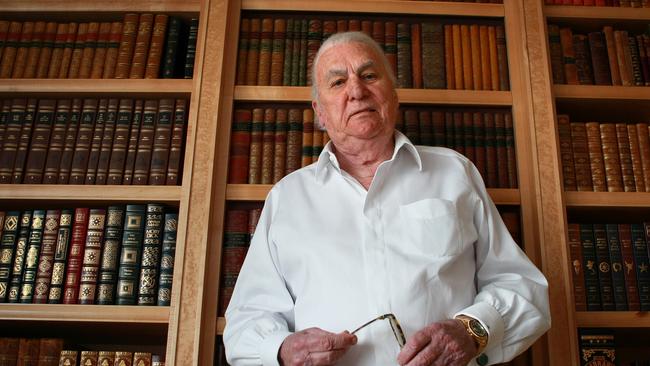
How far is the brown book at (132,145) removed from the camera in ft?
5.13

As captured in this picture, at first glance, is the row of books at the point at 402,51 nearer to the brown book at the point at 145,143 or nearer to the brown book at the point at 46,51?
the brown book at the point at 145,143

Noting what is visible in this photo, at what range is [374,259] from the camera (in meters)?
1.21

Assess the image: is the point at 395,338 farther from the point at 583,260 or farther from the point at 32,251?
the point at 32,251

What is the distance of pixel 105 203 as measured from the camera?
1.60 m

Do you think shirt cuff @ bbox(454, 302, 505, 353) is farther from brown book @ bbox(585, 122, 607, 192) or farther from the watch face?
brown book @ bbox(585, 122, 607, 192)

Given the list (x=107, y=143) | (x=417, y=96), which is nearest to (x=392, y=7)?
(x=417, y=96)

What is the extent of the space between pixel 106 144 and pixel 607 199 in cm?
145

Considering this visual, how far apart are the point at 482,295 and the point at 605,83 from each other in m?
0.90

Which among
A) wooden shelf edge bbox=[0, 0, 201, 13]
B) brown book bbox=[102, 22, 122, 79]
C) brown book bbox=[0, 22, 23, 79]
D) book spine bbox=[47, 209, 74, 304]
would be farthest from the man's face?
brown book bbox=[0, 22, 23, 79]

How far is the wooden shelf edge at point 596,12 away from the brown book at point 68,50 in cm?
150

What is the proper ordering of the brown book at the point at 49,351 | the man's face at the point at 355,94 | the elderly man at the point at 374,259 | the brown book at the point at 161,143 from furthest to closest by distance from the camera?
the brown book at the point at 161,143
the brown book at the point at 49,351
the man's face at the point at 355,94
the elderly man at the point at 374,259

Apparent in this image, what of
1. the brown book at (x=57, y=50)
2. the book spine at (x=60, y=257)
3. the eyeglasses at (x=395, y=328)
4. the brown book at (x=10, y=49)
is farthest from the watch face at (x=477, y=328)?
the brown book at (x=10, y=49)

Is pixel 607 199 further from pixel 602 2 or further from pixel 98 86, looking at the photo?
pixel 98 86

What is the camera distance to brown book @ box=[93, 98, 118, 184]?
1.56m
